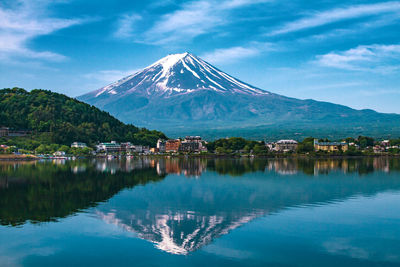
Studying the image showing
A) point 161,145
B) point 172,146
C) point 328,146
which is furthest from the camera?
point 161,145

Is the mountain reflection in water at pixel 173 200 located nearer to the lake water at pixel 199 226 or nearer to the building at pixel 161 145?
the lake water at pixel 199 226

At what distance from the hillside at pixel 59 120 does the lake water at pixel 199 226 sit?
8851 cm

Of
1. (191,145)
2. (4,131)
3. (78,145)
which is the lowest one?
(191,145)

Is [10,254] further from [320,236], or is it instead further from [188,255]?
[320,236]

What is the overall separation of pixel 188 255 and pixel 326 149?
106 meters

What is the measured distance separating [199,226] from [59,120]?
4434 inches

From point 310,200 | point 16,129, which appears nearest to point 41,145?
point 16,129

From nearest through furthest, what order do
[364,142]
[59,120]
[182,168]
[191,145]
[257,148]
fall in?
[182,168], [257,148], [59,120], [364,142], [191,145]

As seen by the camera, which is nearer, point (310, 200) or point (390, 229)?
point (390, 229)

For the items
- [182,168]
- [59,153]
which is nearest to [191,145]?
[59,153]

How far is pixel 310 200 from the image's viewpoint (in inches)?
1069

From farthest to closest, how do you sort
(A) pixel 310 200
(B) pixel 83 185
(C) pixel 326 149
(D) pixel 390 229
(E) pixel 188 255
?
(C) pixel 326 149, (B) pixel 83 185, (A) pixel 310 200, (D) pixel 390 229, (E) pixel 188 255

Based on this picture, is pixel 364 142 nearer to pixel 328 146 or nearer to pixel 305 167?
pixel 328 146

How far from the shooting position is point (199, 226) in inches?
770
